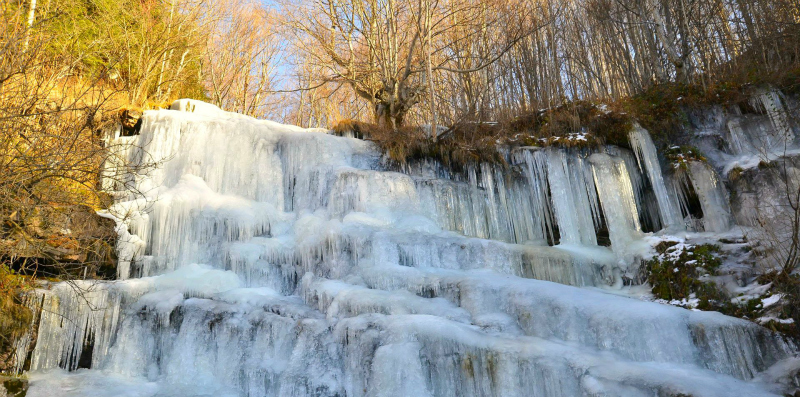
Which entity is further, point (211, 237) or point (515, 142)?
point (515, 142)

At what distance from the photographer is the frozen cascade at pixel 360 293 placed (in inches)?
172

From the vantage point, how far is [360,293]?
18.3 ft

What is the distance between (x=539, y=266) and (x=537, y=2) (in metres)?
10.0

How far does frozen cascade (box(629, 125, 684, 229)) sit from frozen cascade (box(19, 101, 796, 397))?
1.28 ft

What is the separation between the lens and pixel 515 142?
9.58 meters

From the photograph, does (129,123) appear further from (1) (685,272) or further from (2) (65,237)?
(1) (685,272)

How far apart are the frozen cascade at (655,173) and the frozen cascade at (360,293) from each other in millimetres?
390

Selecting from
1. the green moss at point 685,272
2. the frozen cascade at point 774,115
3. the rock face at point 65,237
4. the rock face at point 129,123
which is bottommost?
the green moss at point 685,272

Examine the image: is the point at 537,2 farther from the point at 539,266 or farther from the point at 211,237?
the point at 211,237

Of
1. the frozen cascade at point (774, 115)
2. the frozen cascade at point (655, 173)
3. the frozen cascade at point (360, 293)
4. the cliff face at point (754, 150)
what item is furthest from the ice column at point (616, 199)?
the frozen cascade at point (774, 115)

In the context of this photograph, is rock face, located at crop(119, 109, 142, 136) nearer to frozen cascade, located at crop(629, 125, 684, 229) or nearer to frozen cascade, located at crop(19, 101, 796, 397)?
frozen cascade, located at crop(19, 101, 796, 397)

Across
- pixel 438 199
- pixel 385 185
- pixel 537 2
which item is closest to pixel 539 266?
pixel 438 199

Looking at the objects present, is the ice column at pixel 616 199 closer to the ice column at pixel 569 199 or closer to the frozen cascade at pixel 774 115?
the ice column at pixel 569 199

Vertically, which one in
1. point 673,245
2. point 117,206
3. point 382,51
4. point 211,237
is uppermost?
point 382,51
